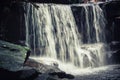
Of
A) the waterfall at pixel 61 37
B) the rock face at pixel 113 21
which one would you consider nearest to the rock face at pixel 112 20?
the rock face at pixel 113 21

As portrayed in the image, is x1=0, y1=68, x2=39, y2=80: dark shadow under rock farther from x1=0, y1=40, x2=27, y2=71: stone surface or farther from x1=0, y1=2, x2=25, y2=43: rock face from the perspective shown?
x1=0, y1=2, x2=25, y2=43: rock face

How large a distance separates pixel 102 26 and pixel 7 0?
11344mm

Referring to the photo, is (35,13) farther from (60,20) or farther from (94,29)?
(94,29)

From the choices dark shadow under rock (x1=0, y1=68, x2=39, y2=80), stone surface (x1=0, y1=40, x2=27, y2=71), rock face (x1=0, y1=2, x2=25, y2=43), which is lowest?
dark shadow under rock (x1=0, y1=68, x2=39, y2=80)

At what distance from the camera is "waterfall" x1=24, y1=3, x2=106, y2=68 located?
27511mm

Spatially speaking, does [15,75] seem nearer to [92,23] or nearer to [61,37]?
[61,37]

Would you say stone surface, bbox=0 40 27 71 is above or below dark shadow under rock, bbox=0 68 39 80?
above

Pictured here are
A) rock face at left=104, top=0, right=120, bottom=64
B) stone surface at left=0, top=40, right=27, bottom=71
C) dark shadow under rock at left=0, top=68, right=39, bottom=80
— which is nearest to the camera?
dark shadow under rock at left=0, top=68, right=39, bottom=80

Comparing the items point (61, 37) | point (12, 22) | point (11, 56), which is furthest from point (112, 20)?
point (11, 56)

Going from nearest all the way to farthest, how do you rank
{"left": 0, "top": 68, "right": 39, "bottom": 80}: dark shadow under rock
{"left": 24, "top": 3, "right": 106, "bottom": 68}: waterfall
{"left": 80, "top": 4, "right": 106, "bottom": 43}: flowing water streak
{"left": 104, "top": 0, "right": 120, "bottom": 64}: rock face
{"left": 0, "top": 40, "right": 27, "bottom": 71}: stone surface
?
Answer: {"left": 0, "top": 68, "right": 39, "bottom": 80}: dark shadow under rock < {"left": 0, "top": 40, "right": 27, "bottom": 71}: stone surface < {"left": 24, "top": 3, "right": 106, "bottom": 68}: waterfall < {"left": 80, "top": 4, "right": 106, "bottom": 43}: flowing water streak < {"left": 104, "top": 0, "right": 120, "bottom": 64}: rock face

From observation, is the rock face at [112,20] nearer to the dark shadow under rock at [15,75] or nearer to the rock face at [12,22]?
the rock face at [12,22]

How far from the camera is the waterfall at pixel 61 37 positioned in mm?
27511

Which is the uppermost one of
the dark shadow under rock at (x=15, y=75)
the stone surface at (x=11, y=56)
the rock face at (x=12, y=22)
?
the rock face at (x=12, y=22)

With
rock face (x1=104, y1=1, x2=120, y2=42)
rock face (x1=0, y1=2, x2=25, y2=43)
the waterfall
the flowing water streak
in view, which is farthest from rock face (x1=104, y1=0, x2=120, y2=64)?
rock face (x1=0, y1=2, x2=25, y2=43)
